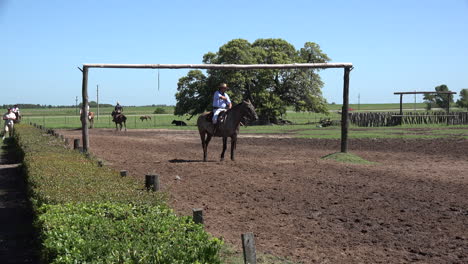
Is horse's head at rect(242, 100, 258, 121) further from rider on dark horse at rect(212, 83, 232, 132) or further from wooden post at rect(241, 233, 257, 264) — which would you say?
wooden post at rect(241, 233, 257, 264)

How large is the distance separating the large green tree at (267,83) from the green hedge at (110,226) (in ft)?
108

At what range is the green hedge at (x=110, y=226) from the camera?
14.8ft

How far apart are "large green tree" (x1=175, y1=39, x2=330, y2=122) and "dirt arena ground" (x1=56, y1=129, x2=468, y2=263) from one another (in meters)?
24.4

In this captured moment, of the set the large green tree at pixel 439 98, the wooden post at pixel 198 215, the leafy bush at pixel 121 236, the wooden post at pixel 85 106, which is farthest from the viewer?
the large green tree at pixel 439 98

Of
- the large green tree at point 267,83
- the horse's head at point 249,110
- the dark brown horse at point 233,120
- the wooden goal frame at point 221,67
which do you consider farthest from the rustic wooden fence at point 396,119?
the horse's head at point 249,110

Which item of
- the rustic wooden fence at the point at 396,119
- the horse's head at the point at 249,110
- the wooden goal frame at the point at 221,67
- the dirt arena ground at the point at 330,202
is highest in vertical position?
the wooden goal frame at the point at 221,67

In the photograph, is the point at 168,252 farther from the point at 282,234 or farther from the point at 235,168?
the point at 235,168

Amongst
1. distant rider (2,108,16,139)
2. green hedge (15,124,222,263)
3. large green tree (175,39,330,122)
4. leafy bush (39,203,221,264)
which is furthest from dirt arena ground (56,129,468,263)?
large green tree (175,39,330,122)

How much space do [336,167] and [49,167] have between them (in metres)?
8.09

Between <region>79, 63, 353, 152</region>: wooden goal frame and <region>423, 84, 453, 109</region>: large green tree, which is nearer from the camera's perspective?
<region>79, 63, 353, 152</region>: wooden goal frame

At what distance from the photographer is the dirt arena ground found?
22.1ft

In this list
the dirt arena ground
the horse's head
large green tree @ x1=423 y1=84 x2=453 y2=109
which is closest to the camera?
the dirt arena ground

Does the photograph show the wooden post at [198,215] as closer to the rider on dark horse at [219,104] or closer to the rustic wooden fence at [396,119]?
the rider on dark horse at [219,104]

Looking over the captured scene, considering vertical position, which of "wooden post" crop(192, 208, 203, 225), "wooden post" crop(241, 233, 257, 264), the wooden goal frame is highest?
the wooden goal frame
